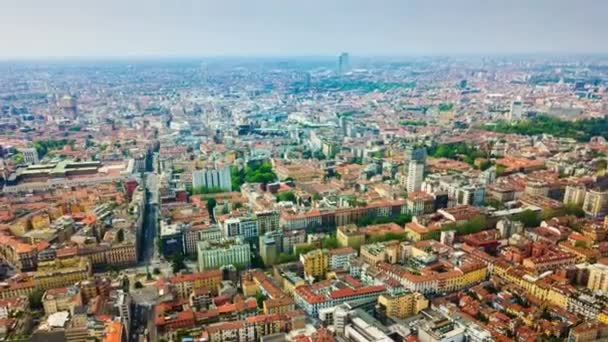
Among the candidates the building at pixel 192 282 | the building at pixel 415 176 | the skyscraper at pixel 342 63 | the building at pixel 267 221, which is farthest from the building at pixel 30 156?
the skyscraper at pixel 342 63

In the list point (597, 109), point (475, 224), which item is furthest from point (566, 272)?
point (597, 109)

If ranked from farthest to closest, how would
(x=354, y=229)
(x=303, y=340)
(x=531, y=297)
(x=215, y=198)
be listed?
(x=215, y=198) → (x=354, y=229) → (x=531, y=297) → (x=303, y=340)

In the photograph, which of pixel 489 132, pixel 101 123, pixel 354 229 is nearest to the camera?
pixel 354 229

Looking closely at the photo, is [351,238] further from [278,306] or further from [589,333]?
[589,333]

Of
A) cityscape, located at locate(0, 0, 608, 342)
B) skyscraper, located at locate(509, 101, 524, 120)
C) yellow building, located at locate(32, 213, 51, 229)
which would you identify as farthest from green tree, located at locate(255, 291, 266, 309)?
skyscraper, located at locate(509, 101, 524, 120)

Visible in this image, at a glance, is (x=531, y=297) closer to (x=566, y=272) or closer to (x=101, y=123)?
(x=566, y=272)

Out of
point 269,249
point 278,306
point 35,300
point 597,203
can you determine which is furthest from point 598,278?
point 35,300

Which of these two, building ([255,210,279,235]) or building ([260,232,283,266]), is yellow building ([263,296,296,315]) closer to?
building ([260,232,283,266])
